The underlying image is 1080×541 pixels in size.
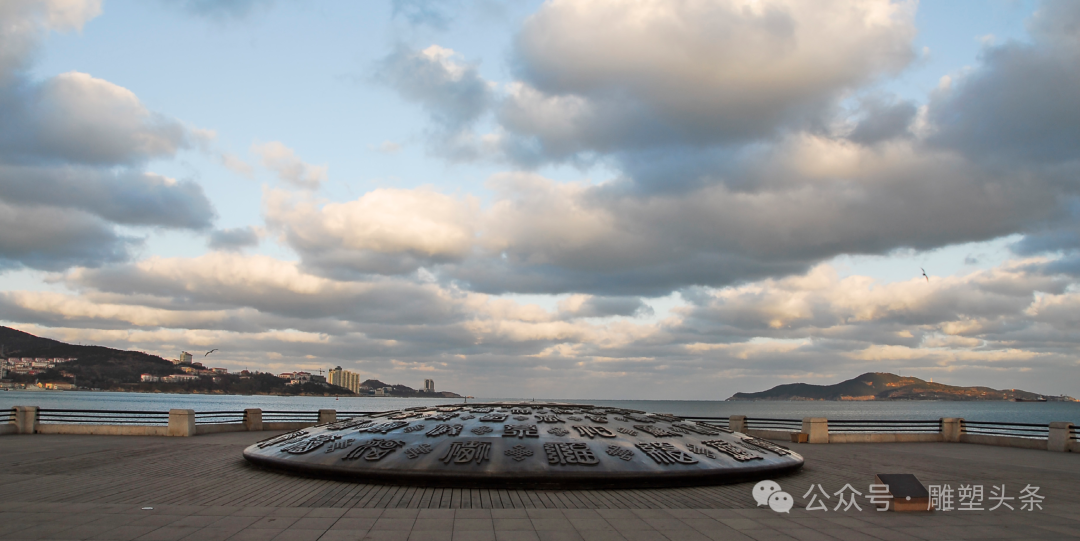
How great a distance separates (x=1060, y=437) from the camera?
22453mm

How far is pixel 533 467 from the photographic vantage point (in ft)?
40.0

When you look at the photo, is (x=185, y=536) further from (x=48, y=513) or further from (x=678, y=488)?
(x=678, y=488)

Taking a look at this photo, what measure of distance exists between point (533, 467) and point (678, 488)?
3.07 meters

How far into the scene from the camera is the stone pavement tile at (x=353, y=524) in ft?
28.5

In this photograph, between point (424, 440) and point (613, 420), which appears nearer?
point (424, 440)

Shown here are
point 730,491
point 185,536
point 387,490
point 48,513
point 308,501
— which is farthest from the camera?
point 730,491

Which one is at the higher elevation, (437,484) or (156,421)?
(437,484)

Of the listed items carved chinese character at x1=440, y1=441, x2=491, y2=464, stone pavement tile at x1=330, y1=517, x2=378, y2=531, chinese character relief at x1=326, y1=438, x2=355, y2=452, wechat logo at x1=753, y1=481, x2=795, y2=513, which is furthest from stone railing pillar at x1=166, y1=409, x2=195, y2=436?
wechat logo at x1=753, y1=481, x2=795, y2=513

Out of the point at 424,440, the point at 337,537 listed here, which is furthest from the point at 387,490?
the point at 337,537

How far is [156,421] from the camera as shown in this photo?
240ft

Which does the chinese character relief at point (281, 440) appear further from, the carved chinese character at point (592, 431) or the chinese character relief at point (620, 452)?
the chinese character relief at point (620, 452)

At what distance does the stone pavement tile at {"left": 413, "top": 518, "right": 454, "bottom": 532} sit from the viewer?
8.72m

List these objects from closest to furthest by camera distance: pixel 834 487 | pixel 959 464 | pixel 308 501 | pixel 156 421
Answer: pixel 308 501, pixel 834 487, pixel 959 464, pixel 156 421

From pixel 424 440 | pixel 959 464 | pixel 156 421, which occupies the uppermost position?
pixel 424 440
